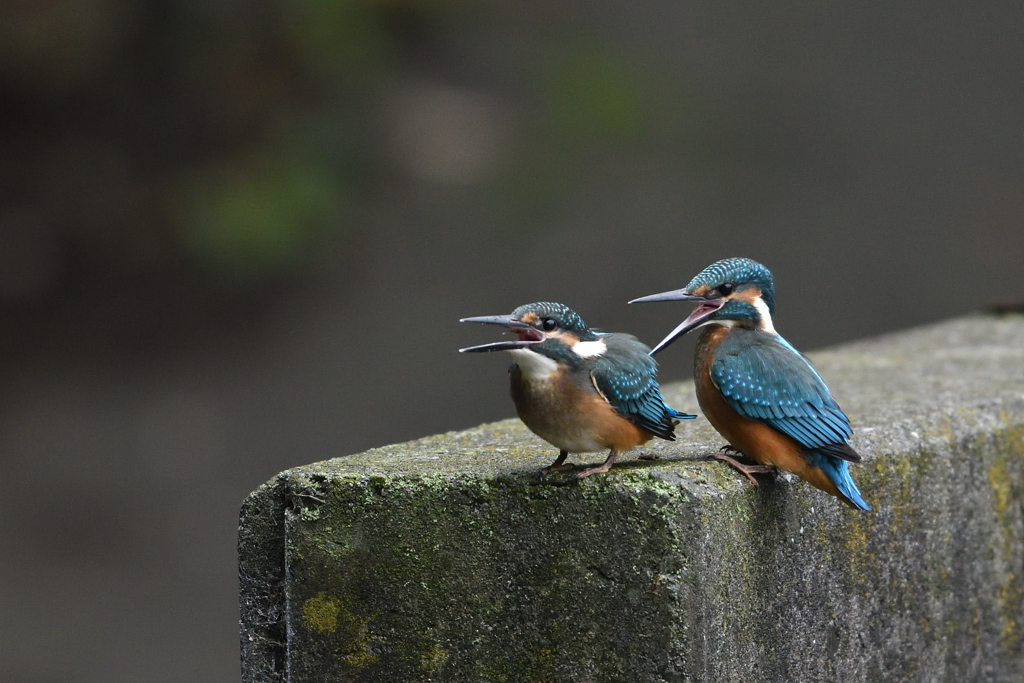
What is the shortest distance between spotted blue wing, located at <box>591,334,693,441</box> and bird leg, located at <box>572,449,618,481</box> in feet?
0.23

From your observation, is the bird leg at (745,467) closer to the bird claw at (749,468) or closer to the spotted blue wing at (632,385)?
the bird claw at (749,468)

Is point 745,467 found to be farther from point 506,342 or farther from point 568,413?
point 506,342

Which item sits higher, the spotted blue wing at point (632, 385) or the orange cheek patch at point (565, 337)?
the orange cheek patch at point (565, 337)

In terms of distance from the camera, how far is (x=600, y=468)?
6.71 ft

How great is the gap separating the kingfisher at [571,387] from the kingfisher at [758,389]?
0.11 meters

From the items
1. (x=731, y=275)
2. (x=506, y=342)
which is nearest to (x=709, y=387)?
(x=731, y=275)

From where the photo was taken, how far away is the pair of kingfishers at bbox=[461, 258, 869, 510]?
6.66 feet

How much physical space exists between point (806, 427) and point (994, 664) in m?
1.14

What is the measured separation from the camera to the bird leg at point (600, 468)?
2.02m

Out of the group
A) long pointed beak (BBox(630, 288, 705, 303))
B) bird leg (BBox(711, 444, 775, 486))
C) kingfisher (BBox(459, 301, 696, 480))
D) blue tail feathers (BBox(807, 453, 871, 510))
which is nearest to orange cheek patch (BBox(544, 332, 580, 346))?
kingfisher (BBox(459, 301, 696, 480))

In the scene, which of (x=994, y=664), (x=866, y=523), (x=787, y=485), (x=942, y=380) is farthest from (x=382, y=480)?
(x=942, y=380)

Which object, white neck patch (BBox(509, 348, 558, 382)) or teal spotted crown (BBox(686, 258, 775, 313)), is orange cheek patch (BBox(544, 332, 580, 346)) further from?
teal spotted crown (BBox(686, 258, 775, 313))

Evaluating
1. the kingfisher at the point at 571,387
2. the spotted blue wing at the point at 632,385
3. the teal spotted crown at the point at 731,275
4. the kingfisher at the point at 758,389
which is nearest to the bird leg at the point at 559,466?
the kingfisher at the point at 571,387

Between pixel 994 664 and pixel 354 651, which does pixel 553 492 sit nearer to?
pixel 354 651
